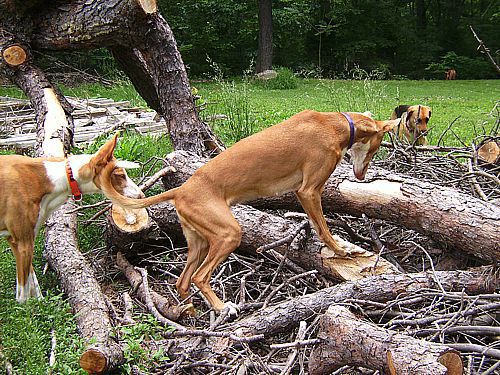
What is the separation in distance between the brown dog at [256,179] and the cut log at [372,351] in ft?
3.59

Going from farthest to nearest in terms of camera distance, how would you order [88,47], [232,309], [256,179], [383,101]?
[383,101] < [88,47] < [256,179] < [232,309]

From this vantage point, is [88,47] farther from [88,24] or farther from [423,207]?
[423,207]

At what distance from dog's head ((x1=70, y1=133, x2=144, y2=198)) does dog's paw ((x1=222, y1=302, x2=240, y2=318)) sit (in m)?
1.20

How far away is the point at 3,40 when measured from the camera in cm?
670

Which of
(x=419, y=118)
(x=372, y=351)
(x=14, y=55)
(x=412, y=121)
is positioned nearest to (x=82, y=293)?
(x=372, y=351)

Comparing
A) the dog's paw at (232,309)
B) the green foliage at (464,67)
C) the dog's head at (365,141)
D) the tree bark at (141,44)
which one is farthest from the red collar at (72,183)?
the green foliage at (464,67)

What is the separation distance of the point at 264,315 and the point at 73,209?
2.49m

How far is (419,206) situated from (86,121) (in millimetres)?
7750

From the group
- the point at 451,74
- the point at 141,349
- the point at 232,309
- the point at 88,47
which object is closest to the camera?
the point at 141,349

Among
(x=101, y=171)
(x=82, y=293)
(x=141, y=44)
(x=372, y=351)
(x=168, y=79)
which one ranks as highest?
(x=141, y=44)

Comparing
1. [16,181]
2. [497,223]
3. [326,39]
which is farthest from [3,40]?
[326,39]

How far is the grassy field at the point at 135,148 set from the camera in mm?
3752

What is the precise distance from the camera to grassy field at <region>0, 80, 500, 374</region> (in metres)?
3.75

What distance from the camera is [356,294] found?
3945mm
